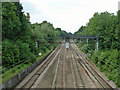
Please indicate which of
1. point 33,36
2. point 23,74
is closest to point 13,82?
point 23,74

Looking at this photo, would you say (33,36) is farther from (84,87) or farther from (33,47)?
(84,87)

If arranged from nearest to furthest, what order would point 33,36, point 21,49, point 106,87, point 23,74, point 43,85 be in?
point 106,87 → point 43,85 → point 23,74 → point 21,49 → point 33,36

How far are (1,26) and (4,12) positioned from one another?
145 cm

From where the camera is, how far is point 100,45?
71.4 feet

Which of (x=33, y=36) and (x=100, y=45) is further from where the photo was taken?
(x=33, y=36)

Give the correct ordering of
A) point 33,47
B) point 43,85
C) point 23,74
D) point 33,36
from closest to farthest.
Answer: point 43,85 < point 23,74 < point 33,47 < point 33,36

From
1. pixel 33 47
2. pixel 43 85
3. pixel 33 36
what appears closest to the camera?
pixel 43 85

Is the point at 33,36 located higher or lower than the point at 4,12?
lower

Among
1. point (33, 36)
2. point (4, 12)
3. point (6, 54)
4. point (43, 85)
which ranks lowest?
point (43, 85)

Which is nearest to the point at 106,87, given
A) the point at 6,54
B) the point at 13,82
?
the point at 13,82

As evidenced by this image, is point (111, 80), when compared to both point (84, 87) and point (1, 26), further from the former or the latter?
point (1, 26)

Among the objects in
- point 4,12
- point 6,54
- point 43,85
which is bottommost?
point 43,85

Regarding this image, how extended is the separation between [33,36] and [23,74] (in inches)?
463

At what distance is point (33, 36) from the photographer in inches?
952
